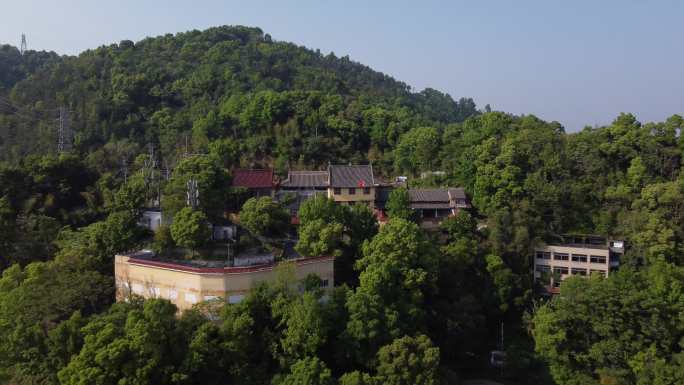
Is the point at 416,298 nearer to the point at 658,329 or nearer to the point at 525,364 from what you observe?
the point at 525,364

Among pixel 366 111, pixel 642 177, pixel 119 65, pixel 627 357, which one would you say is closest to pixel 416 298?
pixel 627 357

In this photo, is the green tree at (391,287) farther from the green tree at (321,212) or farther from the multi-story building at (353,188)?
the multi-story building at (353,188)

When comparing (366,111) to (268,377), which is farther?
(366,111)

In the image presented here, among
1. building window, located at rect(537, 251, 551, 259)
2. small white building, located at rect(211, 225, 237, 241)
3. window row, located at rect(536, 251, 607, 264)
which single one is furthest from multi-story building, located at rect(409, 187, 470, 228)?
small white building, located at rect(211, 225, 237, 241)

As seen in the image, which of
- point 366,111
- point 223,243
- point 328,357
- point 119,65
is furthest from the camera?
point 119,65

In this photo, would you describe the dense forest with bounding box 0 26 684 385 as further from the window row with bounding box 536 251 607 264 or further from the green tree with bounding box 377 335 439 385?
the window row with bounding box 536 251 607 264

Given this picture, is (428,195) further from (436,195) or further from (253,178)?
(253,178)
